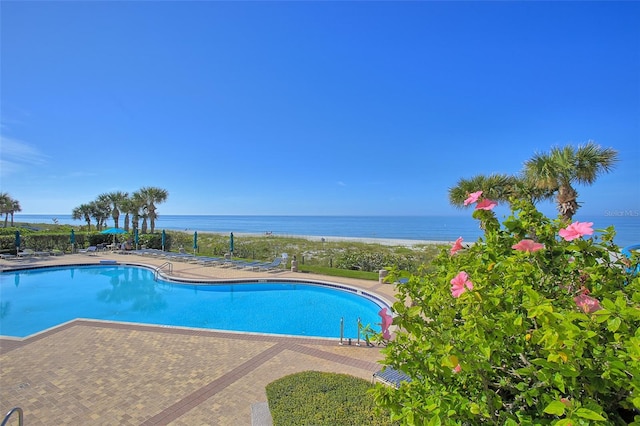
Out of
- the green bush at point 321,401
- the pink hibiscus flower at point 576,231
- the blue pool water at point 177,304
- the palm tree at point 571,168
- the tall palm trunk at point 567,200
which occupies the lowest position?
the blue pool water at point 177,304

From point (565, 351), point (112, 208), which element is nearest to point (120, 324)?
point (565, 351)

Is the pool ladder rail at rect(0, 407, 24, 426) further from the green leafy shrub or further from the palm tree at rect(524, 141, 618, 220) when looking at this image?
the palm tree at rect(524, 141, 618, 220)

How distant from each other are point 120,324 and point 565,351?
36.3 feet

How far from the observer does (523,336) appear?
1.51 meters

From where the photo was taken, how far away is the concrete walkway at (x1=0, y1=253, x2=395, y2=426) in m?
4.95

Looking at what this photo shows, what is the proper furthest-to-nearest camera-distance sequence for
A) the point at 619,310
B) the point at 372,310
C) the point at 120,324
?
1. the point at 372,310
2. the point at 120,324
3. the point at 619,310

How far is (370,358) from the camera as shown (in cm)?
712

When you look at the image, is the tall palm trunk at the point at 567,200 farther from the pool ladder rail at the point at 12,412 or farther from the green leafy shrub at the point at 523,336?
the pool ladder rail at the point at 12,412

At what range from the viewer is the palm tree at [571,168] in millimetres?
9695

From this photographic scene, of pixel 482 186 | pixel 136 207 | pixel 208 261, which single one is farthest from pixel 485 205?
pixel 136 207

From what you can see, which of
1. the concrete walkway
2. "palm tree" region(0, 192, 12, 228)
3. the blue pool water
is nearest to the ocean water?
the blue pool water

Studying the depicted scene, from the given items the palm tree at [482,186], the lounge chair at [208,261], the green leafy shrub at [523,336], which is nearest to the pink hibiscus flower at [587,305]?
the green leafy shrub at [523,336]

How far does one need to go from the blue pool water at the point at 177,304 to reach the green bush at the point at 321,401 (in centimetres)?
→ 489

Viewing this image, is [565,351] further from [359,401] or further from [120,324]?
[120,324]
